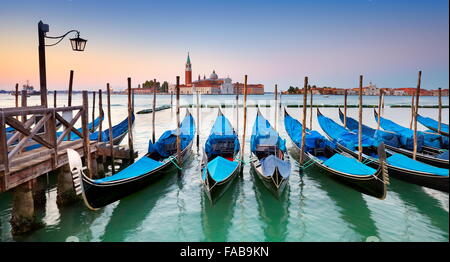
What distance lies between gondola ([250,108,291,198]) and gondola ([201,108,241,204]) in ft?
1.63

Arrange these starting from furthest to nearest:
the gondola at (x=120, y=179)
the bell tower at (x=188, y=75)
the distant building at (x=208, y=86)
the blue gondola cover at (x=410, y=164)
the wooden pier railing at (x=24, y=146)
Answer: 1. the bell tower at (x=188, y=75)
2. the distant building at (x=208, y=86)
3. the blue gondola cover at (x=410, y=164)
4. the gondola at (x=120, y=179)
5. the wooden pier railing at (x=24, y=146)

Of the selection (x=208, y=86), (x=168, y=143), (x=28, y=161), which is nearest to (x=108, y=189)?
(x=28, y=161)

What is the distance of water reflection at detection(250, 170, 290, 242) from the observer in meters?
3.71

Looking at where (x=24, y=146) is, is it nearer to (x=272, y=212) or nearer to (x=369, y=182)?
(x=272, y=212)

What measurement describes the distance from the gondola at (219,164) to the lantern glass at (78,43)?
8.22ft

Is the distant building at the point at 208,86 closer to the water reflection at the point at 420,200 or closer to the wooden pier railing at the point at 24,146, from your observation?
the water reflection at the point at 420,200

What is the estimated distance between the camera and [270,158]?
17.0 feet

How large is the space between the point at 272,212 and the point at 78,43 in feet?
13.1

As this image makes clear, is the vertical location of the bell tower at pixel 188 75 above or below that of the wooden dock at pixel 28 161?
above

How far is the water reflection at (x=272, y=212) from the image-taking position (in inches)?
146

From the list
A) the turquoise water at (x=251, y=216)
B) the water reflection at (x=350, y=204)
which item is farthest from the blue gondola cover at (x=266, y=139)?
the turquoise water at (x=251, y=216)

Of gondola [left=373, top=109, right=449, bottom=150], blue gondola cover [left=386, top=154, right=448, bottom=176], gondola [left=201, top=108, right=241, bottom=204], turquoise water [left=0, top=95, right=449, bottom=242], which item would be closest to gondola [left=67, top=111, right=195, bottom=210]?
turquoise water [left=0, top=95, right=449, bottom=242]

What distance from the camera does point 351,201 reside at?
15.4 ft
